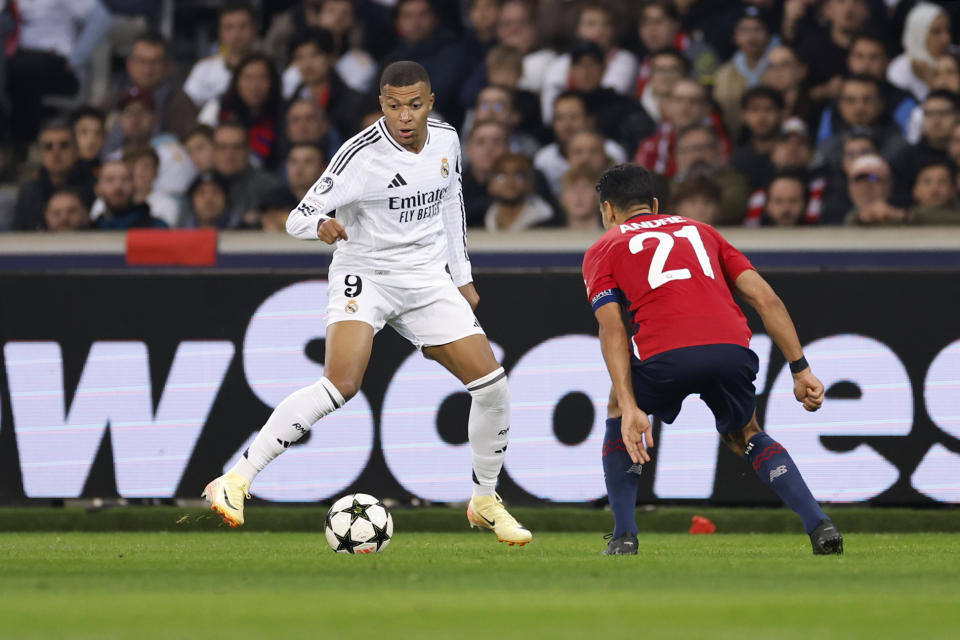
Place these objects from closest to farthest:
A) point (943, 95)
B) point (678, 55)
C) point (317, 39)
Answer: point (943, 95) < point (678, 55) < point (317, 39)

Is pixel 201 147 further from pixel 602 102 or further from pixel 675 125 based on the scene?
pixel 675 125

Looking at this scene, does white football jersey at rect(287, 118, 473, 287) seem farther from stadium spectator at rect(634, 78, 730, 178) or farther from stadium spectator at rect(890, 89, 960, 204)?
stadium spectator at rect(890, 89, 960, 204)

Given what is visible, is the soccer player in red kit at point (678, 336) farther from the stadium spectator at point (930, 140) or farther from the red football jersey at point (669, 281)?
the stadium spectator at point (930, 140)

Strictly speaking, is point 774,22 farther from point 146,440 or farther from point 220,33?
point 146,440

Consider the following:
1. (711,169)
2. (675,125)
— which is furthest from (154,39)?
(711,169)

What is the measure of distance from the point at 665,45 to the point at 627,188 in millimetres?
5708

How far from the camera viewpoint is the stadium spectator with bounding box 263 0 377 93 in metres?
12.5

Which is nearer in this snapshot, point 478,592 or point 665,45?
point 478,592

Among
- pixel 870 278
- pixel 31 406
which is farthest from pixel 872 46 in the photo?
pixel 31 406

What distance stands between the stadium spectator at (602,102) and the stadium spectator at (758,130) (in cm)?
73

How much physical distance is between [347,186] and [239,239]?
2.89m

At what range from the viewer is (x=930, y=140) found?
10609 mm

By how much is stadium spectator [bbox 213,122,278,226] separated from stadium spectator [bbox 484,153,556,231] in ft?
5.81

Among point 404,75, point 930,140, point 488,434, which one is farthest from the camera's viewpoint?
point 930,140
